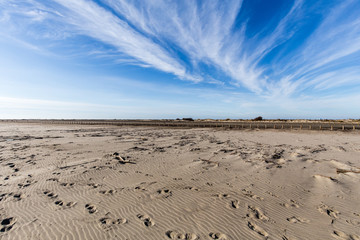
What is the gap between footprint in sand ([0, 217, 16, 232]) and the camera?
3729 mm

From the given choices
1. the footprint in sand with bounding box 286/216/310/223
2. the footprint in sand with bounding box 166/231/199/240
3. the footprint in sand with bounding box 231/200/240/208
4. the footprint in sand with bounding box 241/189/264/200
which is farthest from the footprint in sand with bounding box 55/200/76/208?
the footprint in sand with bounding box 286/216/310/223

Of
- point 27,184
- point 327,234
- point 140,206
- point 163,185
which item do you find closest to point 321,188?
point 327,234

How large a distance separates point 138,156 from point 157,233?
6.74 metres

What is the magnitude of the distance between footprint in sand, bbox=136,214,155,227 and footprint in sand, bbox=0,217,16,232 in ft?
9.70

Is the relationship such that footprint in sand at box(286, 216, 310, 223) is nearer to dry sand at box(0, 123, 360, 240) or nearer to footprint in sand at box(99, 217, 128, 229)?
dry sand at box(0, 123, 360, 240)

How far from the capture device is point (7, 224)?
3898 mm

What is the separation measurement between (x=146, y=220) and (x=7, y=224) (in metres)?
3.32

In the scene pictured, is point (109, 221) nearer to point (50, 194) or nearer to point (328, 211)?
point (50, 194)

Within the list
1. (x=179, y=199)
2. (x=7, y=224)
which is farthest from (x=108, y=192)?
(x=179, y=199)

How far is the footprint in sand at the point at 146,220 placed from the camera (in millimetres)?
4047

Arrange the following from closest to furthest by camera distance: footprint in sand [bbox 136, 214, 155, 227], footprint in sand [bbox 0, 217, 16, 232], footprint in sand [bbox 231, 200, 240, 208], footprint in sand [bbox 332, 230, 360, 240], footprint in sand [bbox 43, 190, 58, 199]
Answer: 1. footprint in sand [bbox 332, 230, 360, 240]
2. footprint in sand [bbox 0, 217, 16, 232]
3. footprint in sand [bbox 136, 214, 155, 227]
4. footprint in sand [bbox 231, 200, 240, 208]
5. footprint in sand [bbox 43, 190, 58, 199]

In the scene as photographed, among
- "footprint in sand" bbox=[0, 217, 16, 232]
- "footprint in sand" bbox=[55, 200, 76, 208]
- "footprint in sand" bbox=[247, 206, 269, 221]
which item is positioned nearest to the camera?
"footprint in sand" bbox=[0, 217, 16, 232]

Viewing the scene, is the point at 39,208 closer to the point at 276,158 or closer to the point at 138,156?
the point at 138,156

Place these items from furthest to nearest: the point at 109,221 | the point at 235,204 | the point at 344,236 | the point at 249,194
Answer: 1. the point at 249,194
2. the point at 235,204
3. the point at 109,221
4. the point at 344,236
